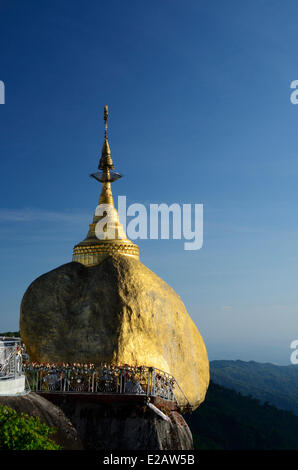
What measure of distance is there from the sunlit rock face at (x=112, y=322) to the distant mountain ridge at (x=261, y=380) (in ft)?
299

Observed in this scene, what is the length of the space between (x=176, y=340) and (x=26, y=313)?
289 inches

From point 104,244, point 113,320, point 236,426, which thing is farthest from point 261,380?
point 113,320

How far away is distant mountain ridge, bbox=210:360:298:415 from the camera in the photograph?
120 metres

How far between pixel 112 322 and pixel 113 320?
110 mm

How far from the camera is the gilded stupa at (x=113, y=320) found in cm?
2509

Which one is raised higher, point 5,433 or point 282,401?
point 5,433

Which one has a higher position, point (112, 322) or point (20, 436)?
point (112, 322)

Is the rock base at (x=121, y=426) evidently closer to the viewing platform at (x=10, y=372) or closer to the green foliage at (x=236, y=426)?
the viewing platform at (x=10, y=372)

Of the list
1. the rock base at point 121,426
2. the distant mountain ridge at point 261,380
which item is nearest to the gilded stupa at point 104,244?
the rock base at point 121,426

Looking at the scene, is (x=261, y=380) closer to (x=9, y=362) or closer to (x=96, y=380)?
(x=96, y=380)

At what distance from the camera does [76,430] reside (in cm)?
2072

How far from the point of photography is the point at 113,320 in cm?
2538
